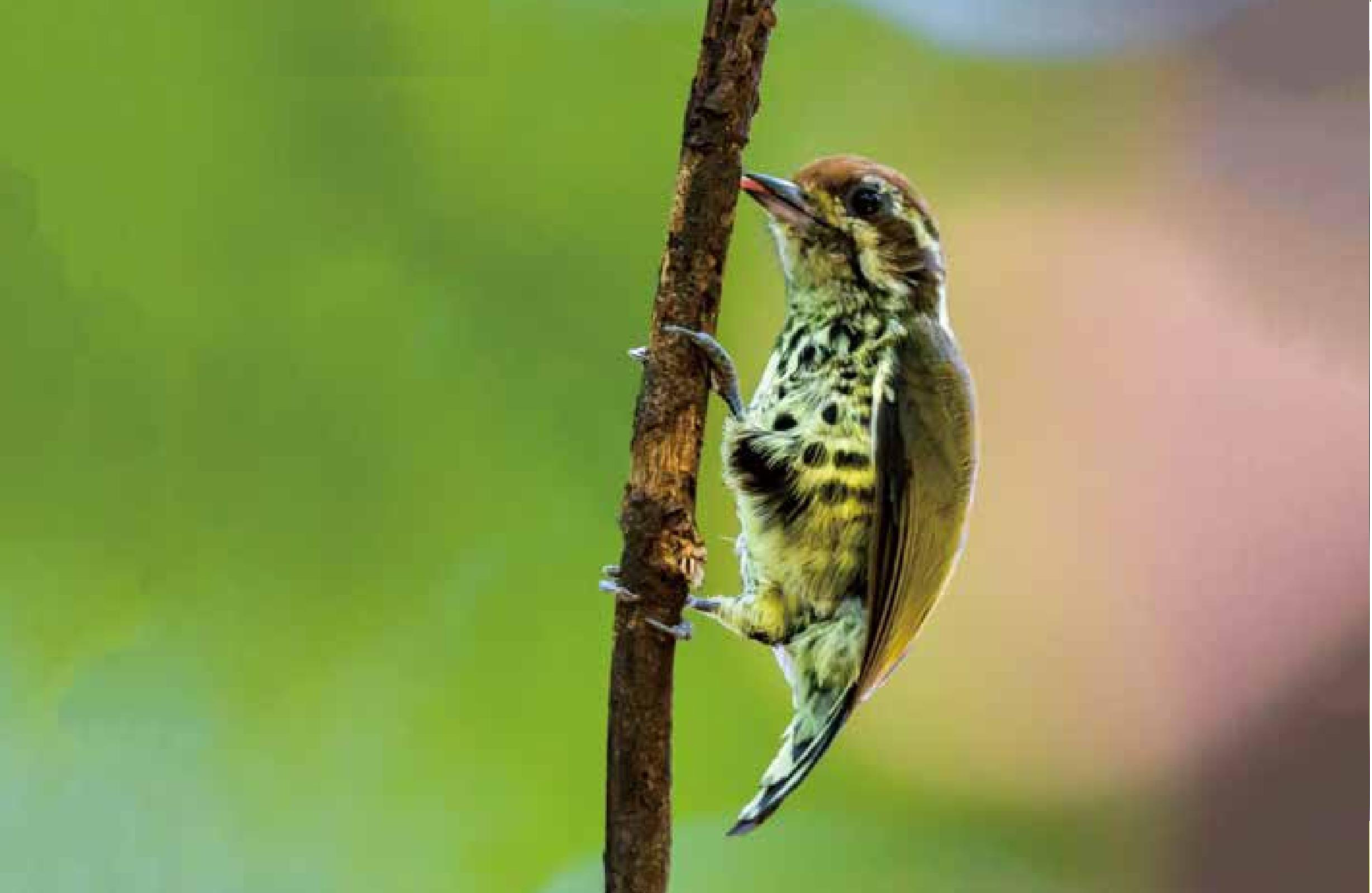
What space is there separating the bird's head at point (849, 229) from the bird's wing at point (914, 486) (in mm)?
88

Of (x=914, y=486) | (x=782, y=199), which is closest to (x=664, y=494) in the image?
(x=914, y=486)

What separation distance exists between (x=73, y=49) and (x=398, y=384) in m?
0.76

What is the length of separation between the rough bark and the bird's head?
509 mm

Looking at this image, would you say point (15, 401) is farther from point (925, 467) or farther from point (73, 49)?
point (925, 467)

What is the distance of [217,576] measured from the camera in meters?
2.42

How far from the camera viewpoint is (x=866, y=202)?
6.75 feet

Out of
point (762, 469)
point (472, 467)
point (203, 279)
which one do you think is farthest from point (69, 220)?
point (762, 469)

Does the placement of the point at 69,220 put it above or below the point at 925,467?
above

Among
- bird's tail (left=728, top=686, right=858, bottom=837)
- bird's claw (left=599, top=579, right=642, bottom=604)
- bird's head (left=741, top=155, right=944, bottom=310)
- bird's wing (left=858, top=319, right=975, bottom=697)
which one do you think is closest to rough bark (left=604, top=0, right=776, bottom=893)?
bird's claw (left=599, top=579, right=642, bottom=604)

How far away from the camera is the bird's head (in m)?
2.04

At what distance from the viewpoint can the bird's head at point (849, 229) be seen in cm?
204

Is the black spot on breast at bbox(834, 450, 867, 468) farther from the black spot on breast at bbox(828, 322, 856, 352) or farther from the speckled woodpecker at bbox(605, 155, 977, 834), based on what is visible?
the black spot on breast at bbox(828, 322, 856, 352)

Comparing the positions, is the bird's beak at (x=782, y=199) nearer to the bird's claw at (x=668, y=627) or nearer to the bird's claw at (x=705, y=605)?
the bird's claw at (x=705, y=605)

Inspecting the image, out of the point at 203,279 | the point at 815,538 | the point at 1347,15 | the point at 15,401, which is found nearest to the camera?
the point at 815,538
